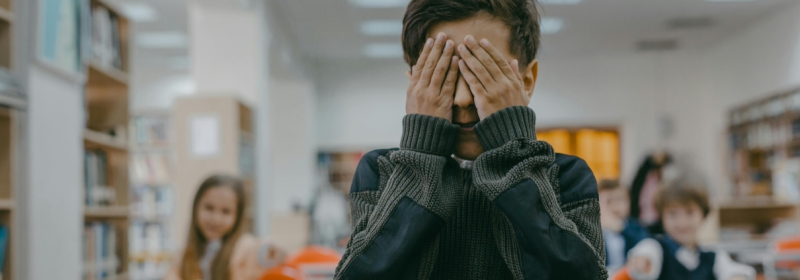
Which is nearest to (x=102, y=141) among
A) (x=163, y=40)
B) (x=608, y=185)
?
(x=608, y=185)

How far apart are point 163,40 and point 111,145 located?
201 inches

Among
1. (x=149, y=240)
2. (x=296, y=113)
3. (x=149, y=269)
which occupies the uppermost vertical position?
(x=296, y=113)

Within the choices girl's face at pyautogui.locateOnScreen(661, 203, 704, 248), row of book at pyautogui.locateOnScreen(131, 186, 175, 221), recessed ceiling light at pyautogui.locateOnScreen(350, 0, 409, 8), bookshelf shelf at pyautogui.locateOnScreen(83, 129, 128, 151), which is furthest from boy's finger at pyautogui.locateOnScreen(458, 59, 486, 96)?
row of book at pyautogui.locateOnScreen(131, 186, 175, 221)

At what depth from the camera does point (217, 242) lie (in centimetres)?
235

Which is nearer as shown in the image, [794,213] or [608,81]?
[794,213]

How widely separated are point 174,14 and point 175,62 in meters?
2.31

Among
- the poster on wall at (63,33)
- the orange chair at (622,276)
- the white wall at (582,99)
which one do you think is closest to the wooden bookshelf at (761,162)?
the white wall at (582,99)

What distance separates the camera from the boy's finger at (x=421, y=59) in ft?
2.29

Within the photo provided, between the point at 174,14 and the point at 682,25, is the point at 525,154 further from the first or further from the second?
the point at 682,25

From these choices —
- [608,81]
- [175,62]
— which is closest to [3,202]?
[175,62]

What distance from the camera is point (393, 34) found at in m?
7.64

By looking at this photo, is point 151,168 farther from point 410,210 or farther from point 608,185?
point 410,210

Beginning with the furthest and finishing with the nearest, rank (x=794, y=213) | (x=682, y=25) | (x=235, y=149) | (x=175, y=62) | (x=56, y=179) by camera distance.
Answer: (x=175, y=62) < (x=682, y=25) < (x=794, y=213) < (x=235, y=149) < (x=56, y=179)

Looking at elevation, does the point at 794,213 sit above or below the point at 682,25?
below
